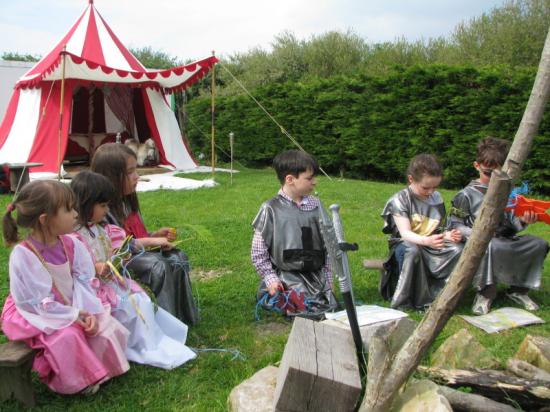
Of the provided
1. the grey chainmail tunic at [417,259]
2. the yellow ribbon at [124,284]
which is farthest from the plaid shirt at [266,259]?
the yellow ribbon at [124,284]

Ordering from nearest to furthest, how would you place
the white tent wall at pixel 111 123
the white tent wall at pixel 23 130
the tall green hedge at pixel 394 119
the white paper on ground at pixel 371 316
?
the white paper on ground at pixel 371 316 < the tall green hedge at pixel 394 119 < the white tent wall at pixel 23 130 < the white tent wall at pixel 111 123

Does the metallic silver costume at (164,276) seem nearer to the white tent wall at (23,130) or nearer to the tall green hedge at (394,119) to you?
the tall green hedge at (394,119)

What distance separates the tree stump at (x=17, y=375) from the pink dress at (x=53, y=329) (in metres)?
0.06

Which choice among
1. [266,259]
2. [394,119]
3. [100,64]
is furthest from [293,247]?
[394,119]

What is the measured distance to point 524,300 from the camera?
4.20 meters

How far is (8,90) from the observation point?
16.9m

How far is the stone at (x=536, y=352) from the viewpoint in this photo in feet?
8.88

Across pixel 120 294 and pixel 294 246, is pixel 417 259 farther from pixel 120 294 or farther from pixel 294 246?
pixel 120 294

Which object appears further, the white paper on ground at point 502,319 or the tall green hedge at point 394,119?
the tall green hedge at point 394,119

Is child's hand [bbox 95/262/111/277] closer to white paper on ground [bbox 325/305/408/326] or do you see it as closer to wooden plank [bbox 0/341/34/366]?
wooden plank [bbox 0/341/34/366]

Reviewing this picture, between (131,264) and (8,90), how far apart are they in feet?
52.2

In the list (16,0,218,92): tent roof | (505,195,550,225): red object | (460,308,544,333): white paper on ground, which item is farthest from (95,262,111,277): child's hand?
(16,0,218,92): tent roof

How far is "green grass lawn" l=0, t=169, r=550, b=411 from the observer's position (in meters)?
2.80

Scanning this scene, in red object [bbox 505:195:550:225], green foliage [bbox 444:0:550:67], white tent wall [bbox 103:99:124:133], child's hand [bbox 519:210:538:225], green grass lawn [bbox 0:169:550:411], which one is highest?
green foliage [bbox 444:0:550:67]
